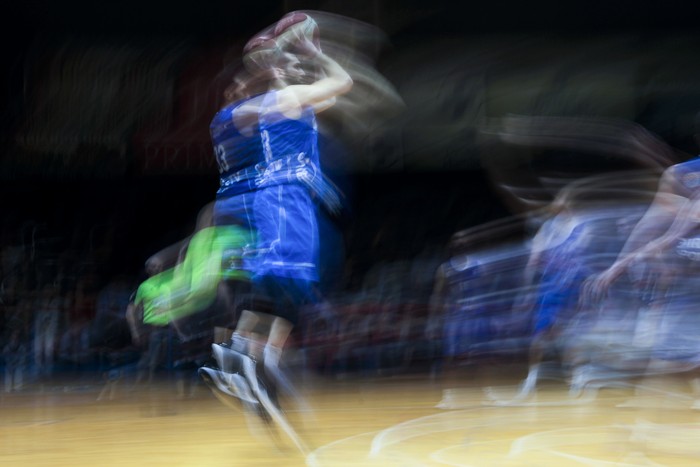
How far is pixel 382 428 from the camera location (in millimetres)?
3312

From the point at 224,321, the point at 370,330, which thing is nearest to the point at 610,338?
the point at 224,321

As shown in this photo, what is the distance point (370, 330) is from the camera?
6180 millimetres

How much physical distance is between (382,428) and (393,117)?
3.56 meters

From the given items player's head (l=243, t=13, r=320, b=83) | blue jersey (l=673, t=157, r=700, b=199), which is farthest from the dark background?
blue jersey (l=673, t=157, r=700, b=199)

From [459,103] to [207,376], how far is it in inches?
192

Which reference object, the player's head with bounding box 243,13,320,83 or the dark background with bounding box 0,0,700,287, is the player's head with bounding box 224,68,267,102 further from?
the dark background with bounding box 0,0,700,287

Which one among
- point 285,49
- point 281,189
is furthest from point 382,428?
point 285,49

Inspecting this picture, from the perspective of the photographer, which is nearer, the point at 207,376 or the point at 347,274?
the point at 207,376

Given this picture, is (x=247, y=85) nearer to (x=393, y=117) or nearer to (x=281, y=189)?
(x=281, y=189)

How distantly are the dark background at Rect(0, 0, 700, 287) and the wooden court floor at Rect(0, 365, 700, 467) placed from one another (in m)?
2.22

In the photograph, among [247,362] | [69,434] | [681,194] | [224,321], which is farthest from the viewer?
[224,321]

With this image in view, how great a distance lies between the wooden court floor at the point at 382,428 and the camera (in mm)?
2484

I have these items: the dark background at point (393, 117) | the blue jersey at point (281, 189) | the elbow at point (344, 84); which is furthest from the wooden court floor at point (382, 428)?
the dark background at point (393, 117)

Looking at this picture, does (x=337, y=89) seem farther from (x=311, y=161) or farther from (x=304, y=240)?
(x=304, y=240)
